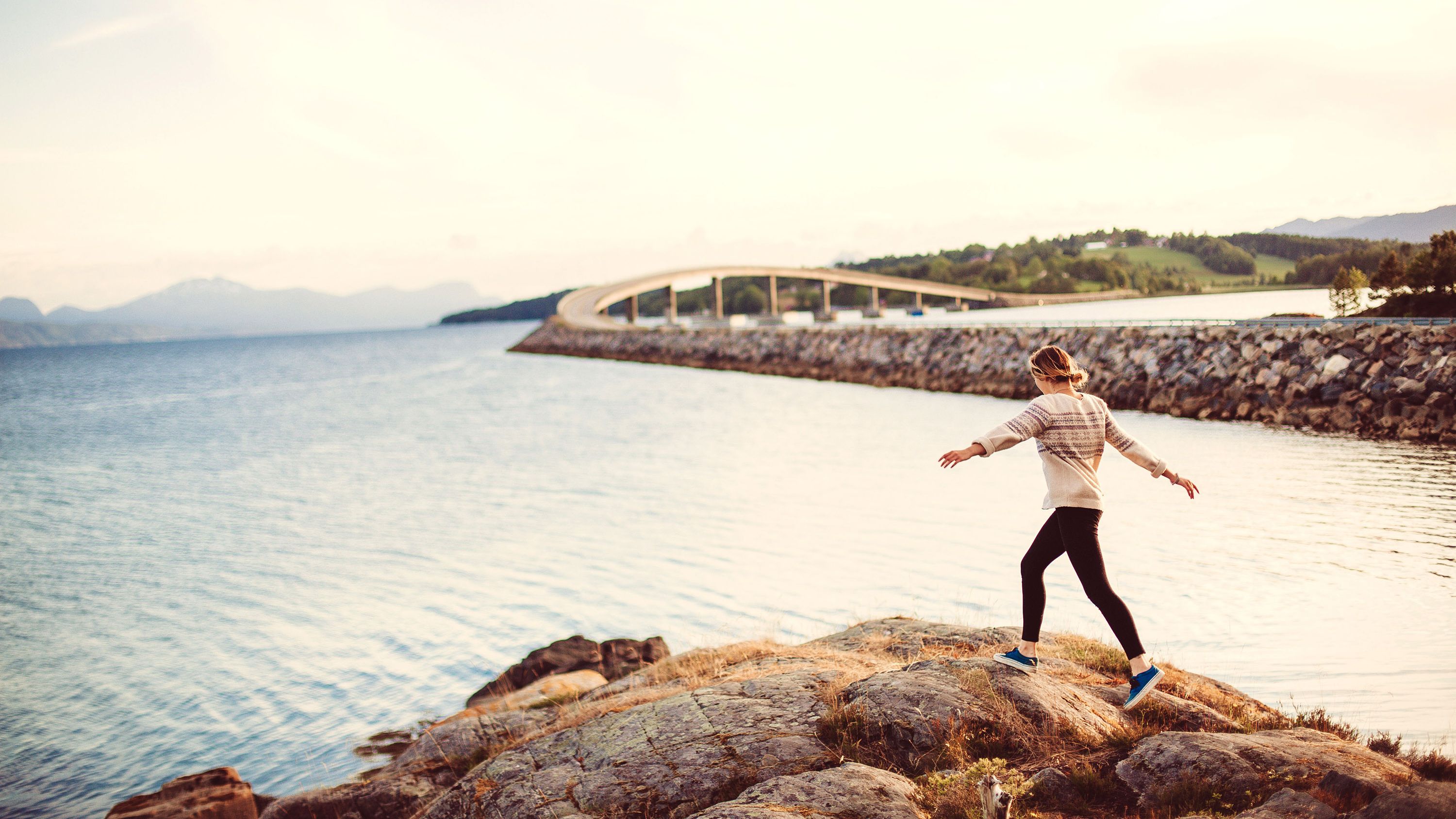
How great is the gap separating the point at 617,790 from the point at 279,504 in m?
19.2

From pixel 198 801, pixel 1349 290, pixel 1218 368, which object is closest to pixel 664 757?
pixel 198 801

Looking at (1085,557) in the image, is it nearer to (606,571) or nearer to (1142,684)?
(1142,684)

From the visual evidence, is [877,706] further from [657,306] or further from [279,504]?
[657,306]

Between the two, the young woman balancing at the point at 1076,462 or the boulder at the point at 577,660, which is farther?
the boulder at the point at 577,660

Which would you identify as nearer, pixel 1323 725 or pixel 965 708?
pixel 965 708

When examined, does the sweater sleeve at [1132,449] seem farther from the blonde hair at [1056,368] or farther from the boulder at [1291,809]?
the boulder at [1291,809]

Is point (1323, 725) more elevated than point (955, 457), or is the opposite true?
point (955, 457)

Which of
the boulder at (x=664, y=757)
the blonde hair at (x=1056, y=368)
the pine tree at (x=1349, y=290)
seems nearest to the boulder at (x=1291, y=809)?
the boulder at (x=664, y=757)

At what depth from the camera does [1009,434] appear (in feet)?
14.3

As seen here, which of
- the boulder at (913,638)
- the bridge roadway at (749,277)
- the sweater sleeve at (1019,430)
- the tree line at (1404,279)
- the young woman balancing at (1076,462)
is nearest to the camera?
the sweater sleeve at (1019,430)

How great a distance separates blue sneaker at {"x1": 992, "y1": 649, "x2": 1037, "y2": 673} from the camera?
505 cm

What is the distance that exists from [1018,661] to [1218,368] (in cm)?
2435

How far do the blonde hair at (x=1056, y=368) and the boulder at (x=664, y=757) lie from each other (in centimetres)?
251

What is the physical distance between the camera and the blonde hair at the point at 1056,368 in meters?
4.68
